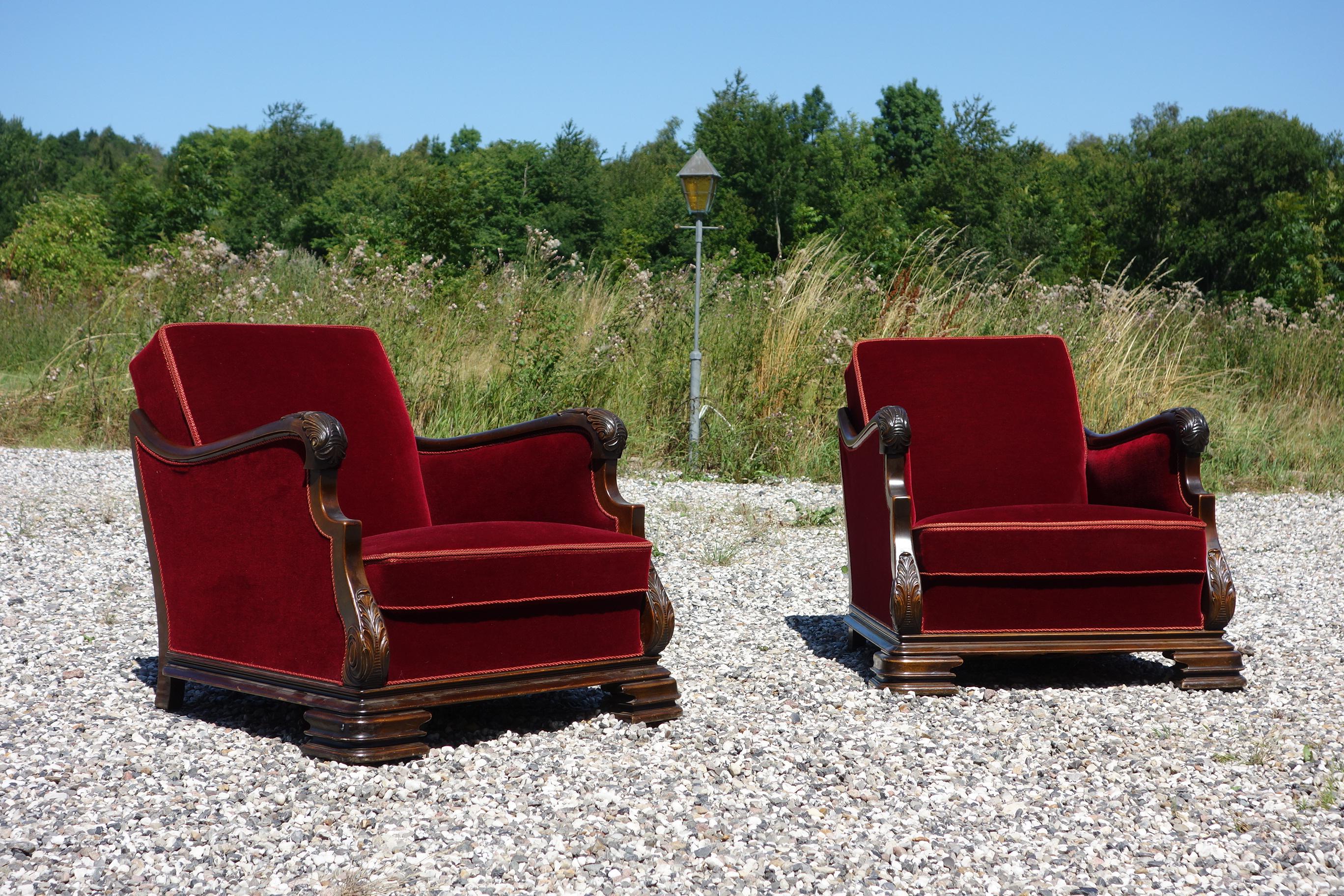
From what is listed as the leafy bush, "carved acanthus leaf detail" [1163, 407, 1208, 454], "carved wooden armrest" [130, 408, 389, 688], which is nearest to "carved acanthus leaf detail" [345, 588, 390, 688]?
"carved wooden armrest" [130, 408, 389, 688]

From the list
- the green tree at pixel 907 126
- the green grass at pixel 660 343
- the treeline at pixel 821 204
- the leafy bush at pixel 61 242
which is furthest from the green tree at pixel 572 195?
the green grass at pixel 660 343

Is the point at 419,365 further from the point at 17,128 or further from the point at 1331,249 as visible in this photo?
the point at 17,128

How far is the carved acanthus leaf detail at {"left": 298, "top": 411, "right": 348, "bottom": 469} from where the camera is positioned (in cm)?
248

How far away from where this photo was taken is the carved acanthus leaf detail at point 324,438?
248cm

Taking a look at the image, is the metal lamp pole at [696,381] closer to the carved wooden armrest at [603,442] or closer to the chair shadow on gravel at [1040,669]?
the chair shadow on gravel at [1040,669]

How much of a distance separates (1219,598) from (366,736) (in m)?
2.38

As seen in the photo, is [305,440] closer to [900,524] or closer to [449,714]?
[449,714]

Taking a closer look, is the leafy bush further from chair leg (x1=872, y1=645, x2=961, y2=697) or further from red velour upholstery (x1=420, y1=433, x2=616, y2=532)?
chair leg (x1=872, y1=645, x2=961, y2=697)

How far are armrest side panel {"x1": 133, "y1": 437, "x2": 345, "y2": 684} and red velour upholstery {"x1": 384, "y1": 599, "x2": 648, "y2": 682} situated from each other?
0.15 meters

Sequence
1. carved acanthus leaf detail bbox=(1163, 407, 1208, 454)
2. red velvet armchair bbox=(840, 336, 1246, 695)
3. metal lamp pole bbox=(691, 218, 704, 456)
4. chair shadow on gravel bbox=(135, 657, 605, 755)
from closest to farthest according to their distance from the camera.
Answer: chair shadow on gravel bbox=(135, 657, 605, 755)
red velvet armchair bbox=(840, 336, 1246, 695)
carved acanthus leaf detail bbox=(1163, 407, 1208, 454)
metal lamp pole bbox=(691, 218, 704, 456)

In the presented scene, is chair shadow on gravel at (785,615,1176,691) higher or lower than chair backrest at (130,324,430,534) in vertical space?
lower

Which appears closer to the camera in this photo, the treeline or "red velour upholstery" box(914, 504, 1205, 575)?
"red velour upholstery" box(914, 504, 1205, 575)

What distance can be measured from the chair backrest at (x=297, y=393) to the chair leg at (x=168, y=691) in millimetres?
601

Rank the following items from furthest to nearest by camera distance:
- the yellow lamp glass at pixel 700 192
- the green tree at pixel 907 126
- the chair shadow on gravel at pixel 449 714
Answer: the green tree at pixel 907 126 → the yellow lamp glass at pixel 700 192 → the chair shadow on gravel at pixel 449 714
